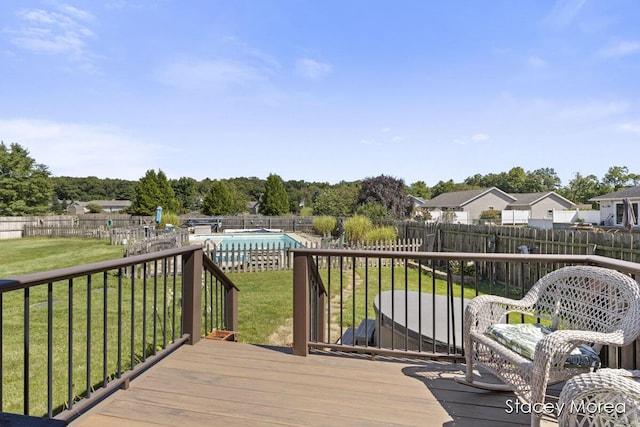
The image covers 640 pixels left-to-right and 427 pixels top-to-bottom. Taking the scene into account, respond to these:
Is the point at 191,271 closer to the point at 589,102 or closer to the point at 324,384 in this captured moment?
the point at 324,384

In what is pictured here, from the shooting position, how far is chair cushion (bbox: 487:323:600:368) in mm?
1850

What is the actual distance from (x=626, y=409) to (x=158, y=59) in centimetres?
1156

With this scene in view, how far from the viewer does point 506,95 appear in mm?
12945

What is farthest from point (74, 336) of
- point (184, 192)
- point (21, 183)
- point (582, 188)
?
point (582, 188)

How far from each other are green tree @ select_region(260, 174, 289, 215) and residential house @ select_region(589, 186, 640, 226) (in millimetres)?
25582

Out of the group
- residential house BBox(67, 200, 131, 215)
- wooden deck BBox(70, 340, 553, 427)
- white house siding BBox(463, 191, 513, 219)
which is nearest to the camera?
wooden deck BBox(70, 340, 553, 427)

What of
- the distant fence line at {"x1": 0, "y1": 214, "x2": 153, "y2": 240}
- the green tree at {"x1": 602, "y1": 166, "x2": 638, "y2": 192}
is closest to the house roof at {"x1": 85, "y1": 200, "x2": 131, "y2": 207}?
the distant fence line at {"x1": 0, "y1": 214, "x2": 153, "y2": 240}

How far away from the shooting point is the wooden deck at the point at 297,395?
6.53ft

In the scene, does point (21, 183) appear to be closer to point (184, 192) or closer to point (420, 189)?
point (184, 192)

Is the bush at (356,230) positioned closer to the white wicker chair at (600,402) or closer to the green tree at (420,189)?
the white wicker chair at (600,402)

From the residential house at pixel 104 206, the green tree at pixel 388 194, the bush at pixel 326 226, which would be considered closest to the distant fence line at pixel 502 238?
the bush at pixel 326 226

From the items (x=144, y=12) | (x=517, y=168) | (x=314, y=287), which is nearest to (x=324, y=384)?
(x=314, y=287)

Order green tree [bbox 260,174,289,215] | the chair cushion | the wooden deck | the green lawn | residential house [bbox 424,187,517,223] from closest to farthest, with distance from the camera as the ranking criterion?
the chair cushion
the wooden deck
the green lawn
green tree [bbox 260,174,289,215]
residential house [bbox 424,187,517,223]

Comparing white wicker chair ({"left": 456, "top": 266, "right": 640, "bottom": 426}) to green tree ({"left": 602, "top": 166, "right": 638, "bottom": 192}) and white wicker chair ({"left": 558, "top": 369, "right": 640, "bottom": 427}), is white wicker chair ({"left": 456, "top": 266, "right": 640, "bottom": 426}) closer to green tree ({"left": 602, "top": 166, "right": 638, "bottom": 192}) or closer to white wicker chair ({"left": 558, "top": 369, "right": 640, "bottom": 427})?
white wicker chair ({"left": 558, "top": 369, "right": 640, "bottom": 427})
